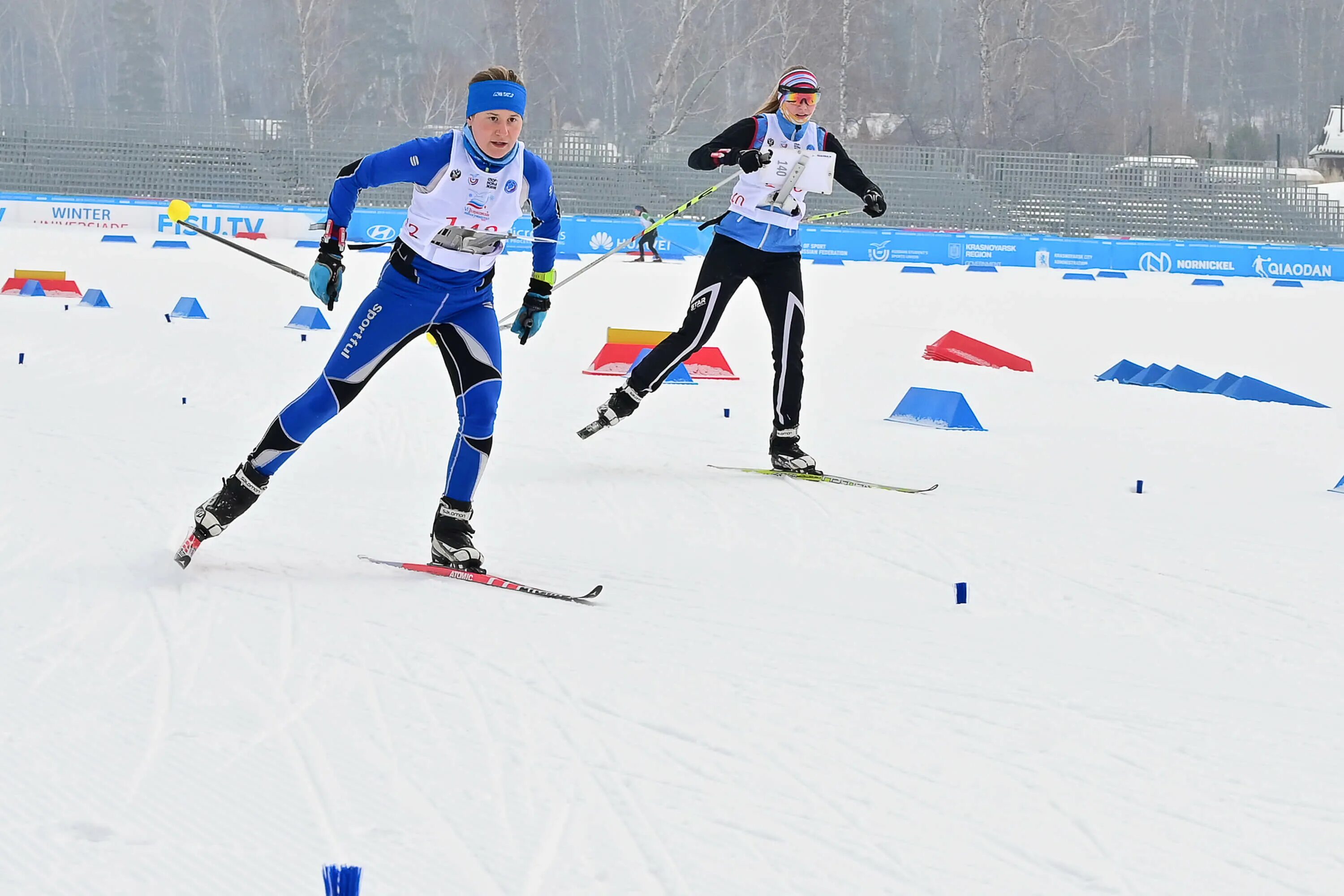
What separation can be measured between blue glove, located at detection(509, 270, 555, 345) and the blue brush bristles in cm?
292

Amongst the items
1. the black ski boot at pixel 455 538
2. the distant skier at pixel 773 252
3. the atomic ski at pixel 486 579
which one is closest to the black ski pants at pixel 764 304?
the distant skier at pixel 773 252

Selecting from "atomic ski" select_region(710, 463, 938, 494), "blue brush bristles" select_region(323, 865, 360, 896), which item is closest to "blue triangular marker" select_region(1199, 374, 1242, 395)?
"atomic ski" select_region(710, 463, 938, 494)

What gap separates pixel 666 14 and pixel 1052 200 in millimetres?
27919

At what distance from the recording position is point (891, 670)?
367cm

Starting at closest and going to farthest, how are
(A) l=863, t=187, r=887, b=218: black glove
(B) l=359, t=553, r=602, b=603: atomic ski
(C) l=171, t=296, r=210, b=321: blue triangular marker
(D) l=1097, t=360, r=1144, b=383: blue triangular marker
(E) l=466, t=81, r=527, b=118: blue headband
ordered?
(B) l=359, t=553, r=602, b=603: atomic ski
(E) l=466, t=81, r=527, b=118: blue headband
(A) l=863, t=187, r=887, b=218: black glove
(D) l=1097, t=360, r=1144, b=383: blue triangular marker
(C) l=171, t=296, r=210, b=321: blue triangular marker

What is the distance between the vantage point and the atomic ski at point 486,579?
169 inches

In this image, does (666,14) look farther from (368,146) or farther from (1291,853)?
(1291,853)

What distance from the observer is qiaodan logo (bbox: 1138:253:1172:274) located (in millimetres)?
26172

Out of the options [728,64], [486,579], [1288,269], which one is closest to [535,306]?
[486,579]

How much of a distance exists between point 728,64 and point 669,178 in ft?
47.1

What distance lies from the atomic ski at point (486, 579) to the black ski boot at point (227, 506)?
0.42 meters

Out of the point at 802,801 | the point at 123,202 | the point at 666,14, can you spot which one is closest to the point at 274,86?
the point at 666,14

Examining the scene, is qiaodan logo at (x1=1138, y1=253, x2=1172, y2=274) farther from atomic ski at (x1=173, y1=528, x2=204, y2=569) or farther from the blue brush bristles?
the blue brush bristles

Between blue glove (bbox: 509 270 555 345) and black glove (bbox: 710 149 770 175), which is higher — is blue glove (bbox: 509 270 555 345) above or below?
below
